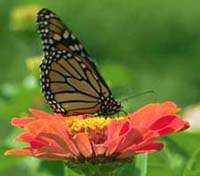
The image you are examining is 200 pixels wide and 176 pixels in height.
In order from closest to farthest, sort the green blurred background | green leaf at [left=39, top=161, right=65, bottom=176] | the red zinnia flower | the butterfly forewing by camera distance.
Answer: the red zinnia flower, the butterfly forewing, green leaf at [left=39, top=161, right=65, bottom=176], the green blurred background

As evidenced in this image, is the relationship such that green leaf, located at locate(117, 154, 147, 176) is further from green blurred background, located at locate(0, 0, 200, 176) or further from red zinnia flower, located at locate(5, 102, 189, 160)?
green blurred background, located at locate(0, 0, 200, 176)

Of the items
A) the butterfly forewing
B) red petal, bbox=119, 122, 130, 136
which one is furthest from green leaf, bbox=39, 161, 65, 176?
red petal, bbox=119, 122, 130, 136

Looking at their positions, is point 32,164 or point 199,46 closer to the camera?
point 32,164

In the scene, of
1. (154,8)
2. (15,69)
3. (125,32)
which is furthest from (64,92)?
(154,8)

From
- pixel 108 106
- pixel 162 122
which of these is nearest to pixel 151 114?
pixel 162 122

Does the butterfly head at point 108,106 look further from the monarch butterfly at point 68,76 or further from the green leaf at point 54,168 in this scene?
the green leaf at point 54,168

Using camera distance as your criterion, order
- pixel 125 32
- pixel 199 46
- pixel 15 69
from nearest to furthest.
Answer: pixel 15 69 → pixel 199 46 → pixel 125 32

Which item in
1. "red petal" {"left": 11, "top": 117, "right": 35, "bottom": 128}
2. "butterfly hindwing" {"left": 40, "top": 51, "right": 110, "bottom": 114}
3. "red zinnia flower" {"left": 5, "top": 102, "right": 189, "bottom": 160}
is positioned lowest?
"red zinnia flower" {"left": 5, "top": 102, "right": 189, "bottom": 160}

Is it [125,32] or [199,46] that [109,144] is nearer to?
[199,46]
